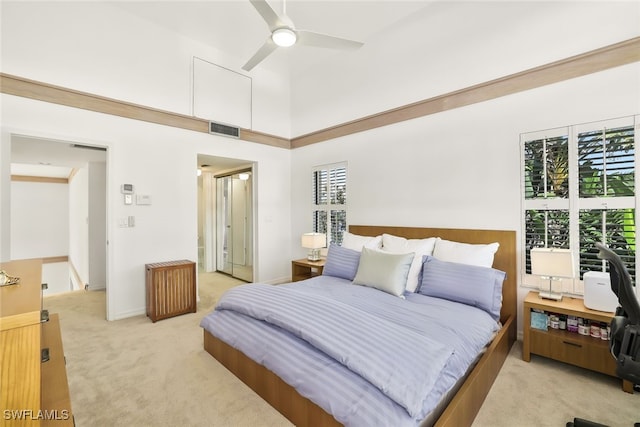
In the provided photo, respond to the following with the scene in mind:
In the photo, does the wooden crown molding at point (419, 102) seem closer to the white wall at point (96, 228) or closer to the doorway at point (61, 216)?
the doorway at point (61, 216)

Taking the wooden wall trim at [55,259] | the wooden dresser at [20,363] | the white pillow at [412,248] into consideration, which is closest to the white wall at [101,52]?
the white pillow at [412,248]

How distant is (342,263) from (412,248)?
32.6 inches

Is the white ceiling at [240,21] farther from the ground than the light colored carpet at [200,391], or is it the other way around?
the white ceiling at [240,21]

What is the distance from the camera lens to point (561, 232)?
A: 2.67 meters

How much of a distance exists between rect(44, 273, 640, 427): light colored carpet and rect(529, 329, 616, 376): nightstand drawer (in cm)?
11

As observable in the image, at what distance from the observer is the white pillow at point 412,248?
291cm

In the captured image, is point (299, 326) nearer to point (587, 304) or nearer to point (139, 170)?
point (587, 304)

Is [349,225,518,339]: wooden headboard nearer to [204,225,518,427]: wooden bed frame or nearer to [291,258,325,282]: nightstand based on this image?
[204,225,518,427]: wooden bed frame

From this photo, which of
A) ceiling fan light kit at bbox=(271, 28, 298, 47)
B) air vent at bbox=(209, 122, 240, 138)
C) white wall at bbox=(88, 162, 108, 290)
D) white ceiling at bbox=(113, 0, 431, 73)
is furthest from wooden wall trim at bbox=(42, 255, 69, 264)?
ceiling fan light kit at bbox=(271, 28, 298, 47)

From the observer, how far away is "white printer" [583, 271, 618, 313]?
7.11 feet

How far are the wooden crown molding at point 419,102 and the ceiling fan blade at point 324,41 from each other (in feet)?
4.58

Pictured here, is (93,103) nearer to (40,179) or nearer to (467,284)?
(467,284)

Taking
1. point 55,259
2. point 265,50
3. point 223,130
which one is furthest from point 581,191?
point 55,259

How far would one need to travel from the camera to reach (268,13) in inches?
87.0
